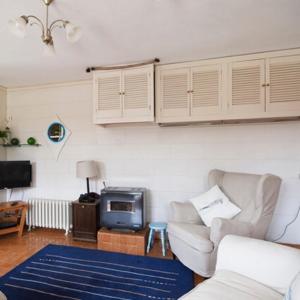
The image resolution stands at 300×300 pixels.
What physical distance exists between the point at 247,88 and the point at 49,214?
134 inches

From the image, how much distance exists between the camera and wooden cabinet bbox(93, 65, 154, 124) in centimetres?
279

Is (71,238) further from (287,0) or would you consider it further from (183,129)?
(287,0)

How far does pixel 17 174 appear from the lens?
3496mm

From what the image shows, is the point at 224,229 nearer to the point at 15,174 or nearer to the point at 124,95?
the point at 124,95

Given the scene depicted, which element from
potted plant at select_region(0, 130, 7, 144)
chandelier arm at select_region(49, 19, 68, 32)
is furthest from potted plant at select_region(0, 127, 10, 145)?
chandelier arm at select_region(49, 19, 68, 32)

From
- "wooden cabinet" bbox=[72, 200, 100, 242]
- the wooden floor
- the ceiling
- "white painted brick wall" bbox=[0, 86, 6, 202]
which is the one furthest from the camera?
"white painted brick wall" bbox=[0, 86, 6, 202]

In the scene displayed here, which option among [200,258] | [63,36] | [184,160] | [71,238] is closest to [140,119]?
[184,160]

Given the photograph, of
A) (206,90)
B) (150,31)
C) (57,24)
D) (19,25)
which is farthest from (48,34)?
(206,90)

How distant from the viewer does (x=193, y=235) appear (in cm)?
209

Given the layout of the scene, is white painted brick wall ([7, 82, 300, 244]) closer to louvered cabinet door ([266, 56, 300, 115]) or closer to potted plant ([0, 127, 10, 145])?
potted plant ([0, 127, 10, 145])

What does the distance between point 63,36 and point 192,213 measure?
238 cm

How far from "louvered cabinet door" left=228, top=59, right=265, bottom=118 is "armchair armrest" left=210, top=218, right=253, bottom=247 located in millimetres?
1269

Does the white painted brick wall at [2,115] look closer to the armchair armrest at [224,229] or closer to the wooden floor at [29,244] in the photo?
the wooden floor at [29,244]

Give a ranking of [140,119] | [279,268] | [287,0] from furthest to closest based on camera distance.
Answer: [140,119] < [287,0] < [279,268]
